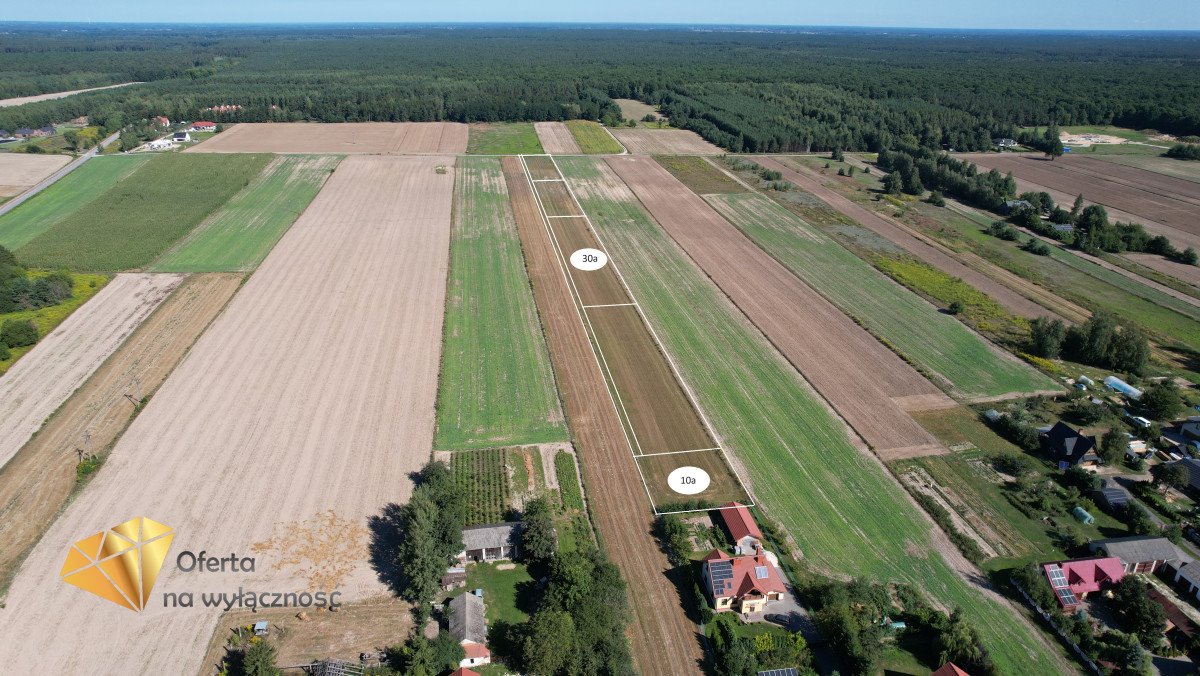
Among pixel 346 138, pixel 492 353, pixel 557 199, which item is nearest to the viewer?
pixel 492 353

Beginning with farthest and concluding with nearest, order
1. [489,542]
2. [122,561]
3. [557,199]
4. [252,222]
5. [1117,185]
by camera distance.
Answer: [1117,185]
[557,199]
[252,222]
[122,561]
[489,542]

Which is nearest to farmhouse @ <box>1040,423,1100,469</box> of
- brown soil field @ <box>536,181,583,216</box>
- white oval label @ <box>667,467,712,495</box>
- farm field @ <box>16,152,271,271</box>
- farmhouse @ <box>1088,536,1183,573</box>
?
farmhouse @ <box>1088,536,1183,573</box>

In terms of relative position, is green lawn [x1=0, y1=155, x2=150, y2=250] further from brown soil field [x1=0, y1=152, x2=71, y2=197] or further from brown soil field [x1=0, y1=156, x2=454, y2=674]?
brown soil field [x1=0, y1=156, x2=454, y2=674]

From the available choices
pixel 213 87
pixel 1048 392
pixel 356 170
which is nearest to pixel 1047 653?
pixel 1048 392

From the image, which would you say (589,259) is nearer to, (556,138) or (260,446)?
(260,446)

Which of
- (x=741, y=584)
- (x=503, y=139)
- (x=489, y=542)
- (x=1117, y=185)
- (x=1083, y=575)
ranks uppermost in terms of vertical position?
(x=1117, y=185)

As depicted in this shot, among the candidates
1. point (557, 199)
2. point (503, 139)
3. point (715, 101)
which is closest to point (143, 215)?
point (557, 199)

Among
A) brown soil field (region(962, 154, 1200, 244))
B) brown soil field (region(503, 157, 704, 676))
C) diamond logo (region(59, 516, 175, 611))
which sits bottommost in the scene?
diamond logo (region(59, 516, 175, 611))
